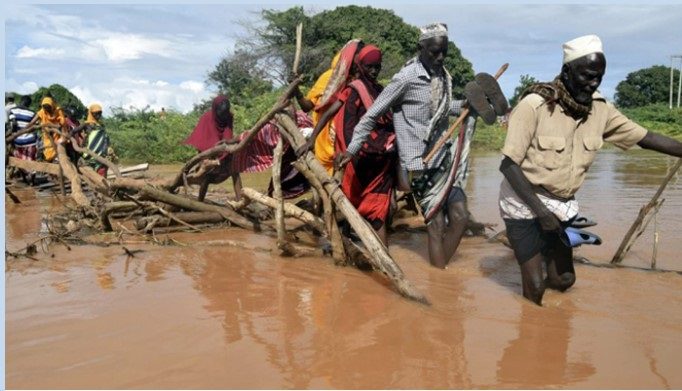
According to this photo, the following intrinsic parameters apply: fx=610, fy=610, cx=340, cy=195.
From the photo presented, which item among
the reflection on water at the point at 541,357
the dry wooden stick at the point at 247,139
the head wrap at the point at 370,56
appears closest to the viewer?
the reflection on water at the point at 541,357

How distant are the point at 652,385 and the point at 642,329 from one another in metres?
0.70

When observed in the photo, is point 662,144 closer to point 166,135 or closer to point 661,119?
point 166,135

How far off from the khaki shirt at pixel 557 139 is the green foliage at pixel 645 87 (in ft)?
170

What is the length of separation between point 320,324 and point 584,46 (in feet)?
6.43

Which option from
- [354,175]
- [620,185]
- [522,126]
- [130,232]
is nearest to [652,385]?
[522,126]

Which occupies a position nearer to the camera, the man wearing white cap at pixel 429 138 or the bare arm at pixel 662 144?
the bare arm at pixel 662 144

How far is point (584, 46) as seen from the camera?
122 inches

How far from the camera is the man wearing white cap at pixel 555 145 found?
3.20 metres

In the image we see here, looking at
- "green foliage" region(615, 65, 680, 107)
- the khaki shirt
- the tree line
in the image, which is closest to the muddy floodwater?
the khaki shirt

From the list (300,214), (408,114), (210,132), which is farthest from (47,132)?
(408,114)

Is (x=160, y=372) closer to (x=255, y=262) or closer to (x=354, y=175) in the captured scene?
(x=255, y=262)

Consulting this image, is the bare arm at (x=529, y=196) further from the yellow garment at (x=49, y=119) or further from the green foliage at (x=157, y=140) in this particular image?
the green foliage at (x=157, y=140)

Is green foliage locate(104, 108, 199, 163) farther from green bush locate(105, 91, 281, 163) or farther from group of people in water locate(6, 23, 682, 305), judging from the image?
group of people in water locate(6, 23, 682, 305)

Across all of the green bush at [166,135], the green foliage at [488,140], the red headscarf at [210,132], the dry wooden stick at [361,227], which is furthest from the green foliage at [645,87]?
the dry wooden stick at [361,227]
